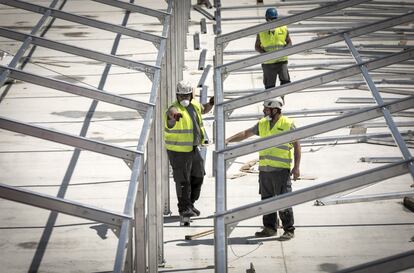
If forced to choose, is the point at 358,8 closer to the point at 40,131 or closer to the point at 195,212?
the point at 195,212

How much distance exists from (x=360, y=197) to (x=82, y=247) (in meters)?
3.84

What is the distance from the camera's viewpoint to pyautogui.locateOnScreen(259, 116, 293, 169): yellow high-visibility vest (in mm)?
12180

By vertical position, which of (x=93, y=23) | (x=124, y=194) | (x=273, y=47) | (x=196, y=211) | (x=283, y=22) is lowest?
(x=196, y=211)

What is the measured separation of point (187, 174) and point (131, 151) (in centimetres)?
350

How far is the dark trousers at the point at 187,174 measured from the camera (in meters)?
13.0

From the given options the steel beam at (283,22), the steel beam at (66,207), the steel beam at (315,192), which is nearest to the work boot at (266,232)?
the steel beam at (283,22)

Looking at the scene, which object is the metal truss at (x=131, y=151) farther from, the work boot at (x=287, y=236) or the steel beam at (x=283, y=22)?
the work boot at (x=287, y=236)

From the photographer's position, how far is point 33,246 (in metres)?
12.3

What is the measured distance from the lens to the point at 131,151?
31.6 ft

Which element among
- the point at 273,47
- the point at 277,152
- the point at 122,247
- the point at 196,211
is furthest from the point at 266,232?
the point at 273,47

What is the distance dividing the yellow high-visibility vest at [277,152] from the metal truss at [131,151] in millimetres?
1280

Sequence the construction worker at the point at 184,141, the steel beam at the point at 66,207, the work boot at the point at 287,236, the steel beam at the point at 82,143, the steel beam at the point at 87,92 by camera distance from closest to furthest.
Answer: the steel beam at the point at 66,207
the steel beam at the point at 82,143
the steel beam at the point at 87,92
the work boot at the point at 287,236
the construction worker at the point at 184,141

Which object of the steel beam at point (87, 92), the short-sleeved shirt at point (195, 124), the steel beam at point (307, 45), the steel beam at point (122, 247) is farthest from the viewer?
the short-sleeved shirt at point (195, 124)

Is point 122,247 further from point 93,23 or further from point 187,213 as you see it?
point 93,23
